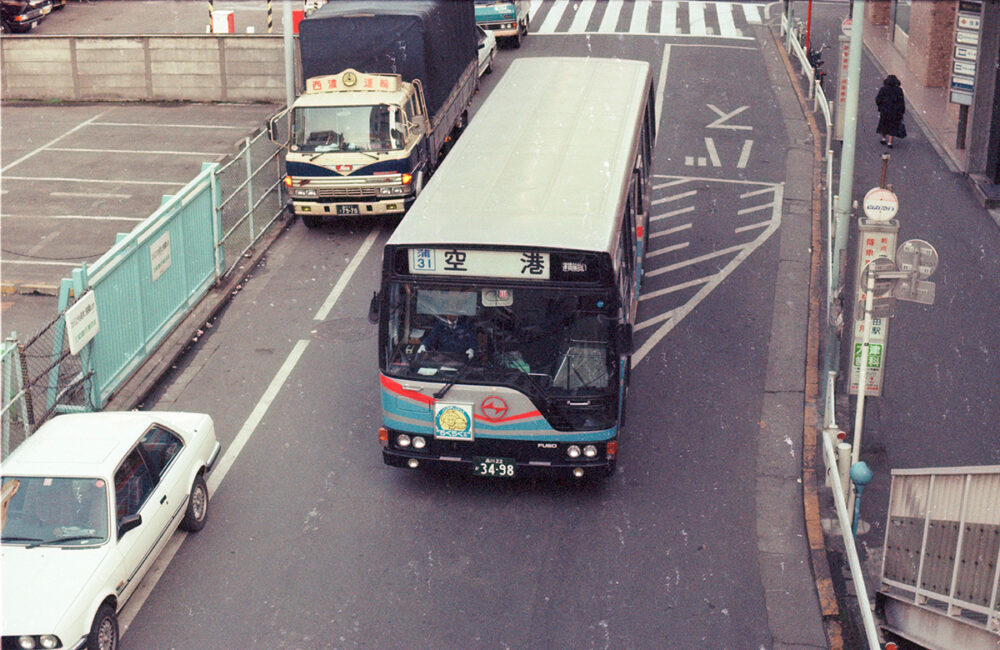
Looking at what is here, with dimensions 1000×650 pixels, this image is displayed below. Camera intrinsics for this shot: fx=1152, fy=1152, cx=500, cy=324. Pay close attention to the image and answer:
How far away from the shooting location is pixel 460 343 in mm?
11070

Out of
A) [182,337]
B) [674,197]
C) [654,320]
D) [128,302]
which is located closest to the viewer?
[128,302]

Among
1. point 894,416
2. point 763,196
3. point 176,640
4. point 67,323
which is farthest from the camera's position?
point 763,196

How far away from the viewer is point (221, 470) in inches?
496

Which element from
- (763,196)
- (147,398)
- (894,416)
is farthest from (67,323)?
(763,196)

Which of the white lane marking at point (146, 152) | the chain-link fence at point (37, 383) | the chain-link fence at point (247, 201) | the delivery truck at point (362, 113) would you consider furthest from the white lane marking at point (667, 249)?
the white lane marking at point (146, 152)

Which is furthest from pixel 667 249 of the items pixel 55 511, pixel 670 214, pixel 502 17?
pixel 502 17

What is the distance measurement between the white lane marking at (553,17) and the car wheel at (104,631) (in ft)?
98.1

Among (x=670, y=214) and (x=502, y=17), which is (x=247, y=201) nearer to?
(x=670, y=214)

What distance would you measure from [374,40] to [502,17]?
46.3 ft

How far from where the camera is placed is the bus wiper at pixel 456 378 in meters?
11.0

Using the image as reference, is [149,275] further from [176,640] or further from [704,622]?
[704,622]

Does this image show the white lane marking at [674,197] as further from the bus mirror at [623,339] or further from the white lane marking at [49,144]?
the white lane marking at [49,144]

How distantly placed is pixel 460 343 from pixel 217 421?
13.4 feet

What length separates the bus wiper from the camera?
11016 mm
